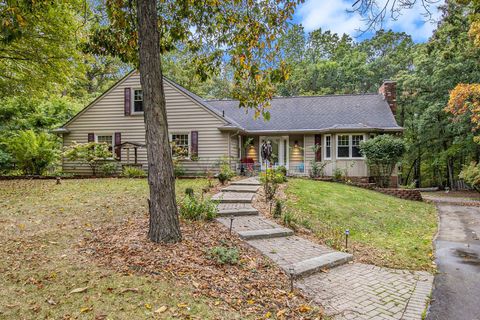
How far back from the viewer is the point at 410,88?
22.4m

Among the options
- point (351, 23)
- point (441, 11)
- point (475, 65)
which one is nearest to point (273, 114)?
point (441, 11)

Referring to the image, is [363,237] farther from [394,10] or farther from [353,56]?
[353,56]

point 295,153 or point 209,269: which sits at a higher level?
point 295,153

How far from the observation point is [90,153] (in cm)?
1530

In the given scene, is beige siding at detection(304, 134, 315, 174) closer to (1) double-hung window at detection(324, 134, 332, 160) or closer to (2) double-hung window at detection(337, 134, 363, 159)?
(1) double-hung window at detection(324, 134, 332, 160)

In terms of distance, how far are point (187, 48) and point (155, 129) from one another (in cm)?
356

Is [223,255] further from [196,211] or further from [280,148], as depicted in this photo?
[280,148]

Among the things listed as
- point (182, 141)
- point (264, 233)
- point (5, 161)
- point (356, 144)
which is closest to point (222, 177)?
point (182, 141)

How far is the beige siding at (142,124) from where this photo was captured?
1580 centimetres

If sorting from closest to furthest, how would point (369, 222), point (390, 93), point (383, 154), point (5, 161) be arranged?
1. point (369, 222)
2. point (383, 154)
3. point (5, 161)
4. point (390, 93)

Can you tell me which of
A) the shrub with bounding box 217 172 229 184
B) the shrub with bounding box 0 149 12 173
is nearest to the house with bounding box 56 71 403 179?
the shrub with bounding box 0 149 12 173

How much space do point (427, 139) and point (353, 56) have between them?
1129 centimetres

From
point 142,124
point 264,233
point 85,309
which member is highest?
point 142,124

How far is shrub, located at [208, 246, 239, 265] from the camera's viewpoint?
4618 millimetres
